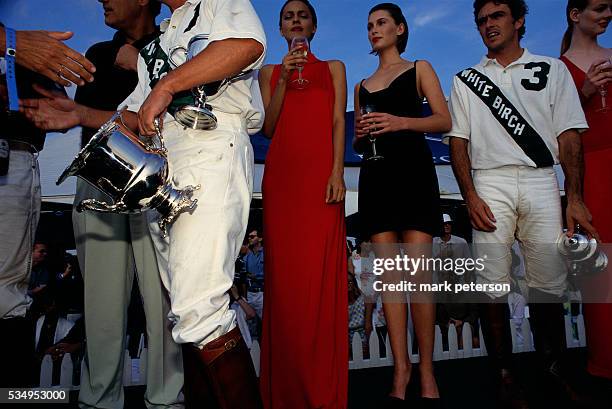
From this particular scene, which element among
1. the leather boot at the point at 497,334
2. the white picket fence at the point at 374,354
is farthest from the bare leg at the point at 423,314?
the white picket fence at the point at 374,354

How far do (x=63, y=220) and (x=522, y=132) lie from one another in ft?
18.1

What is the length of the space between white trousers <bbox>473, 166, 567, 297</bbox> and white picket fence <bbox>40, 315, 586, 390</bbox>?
2280 millimetres

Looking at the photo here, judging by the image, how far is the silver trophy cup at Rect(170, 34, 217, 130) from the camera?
1596mm

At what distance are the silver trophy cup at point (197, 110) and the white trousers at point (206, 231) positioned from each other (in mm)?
61

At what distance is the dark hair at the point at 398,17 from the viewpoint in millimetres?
3141

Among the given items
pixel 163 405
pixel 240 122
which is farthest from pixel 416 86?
pixel 163 405

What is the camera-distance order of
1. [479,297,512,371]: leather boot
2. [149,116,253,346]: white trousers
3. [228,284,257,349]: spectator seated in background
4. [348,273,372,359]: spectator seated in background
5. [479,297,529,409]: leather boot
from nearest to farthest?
[149,116,253,346]: white trousers → [479,297,529,409]: leather boot → [479,297,512,371]: leather boot → [228,284,257,349]: spectator seated in background → [348,273,372,359]: spectator seated in background

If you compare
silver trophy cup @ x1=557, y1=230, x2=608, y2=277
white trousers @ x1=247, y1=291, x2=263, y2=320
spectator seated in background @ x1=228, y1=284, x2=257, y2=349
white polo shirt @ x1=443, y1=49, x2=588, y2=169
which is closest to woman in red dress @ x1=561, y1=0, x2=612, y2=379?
silver trophy cup @ x1=557, y1=230, x2=608, y2=277

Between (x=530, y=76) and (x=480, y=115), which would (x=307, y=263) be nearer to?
(x=480, y=115)

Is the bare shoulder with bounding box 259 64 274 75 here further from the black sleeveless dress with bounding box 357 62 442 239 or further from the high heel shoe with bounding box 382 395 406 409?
the high heel shoe with bounding box 382 395 406 409

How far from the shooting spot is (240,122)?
1.80 meters

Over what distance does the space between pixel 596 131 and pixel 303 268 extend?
1.97 meters

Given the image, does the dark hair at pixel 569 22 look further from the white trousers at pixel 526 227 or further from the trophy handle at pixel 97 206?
the trophy handle at pixel 97 206

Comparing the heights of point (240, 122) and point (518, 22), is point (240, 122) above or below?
below
